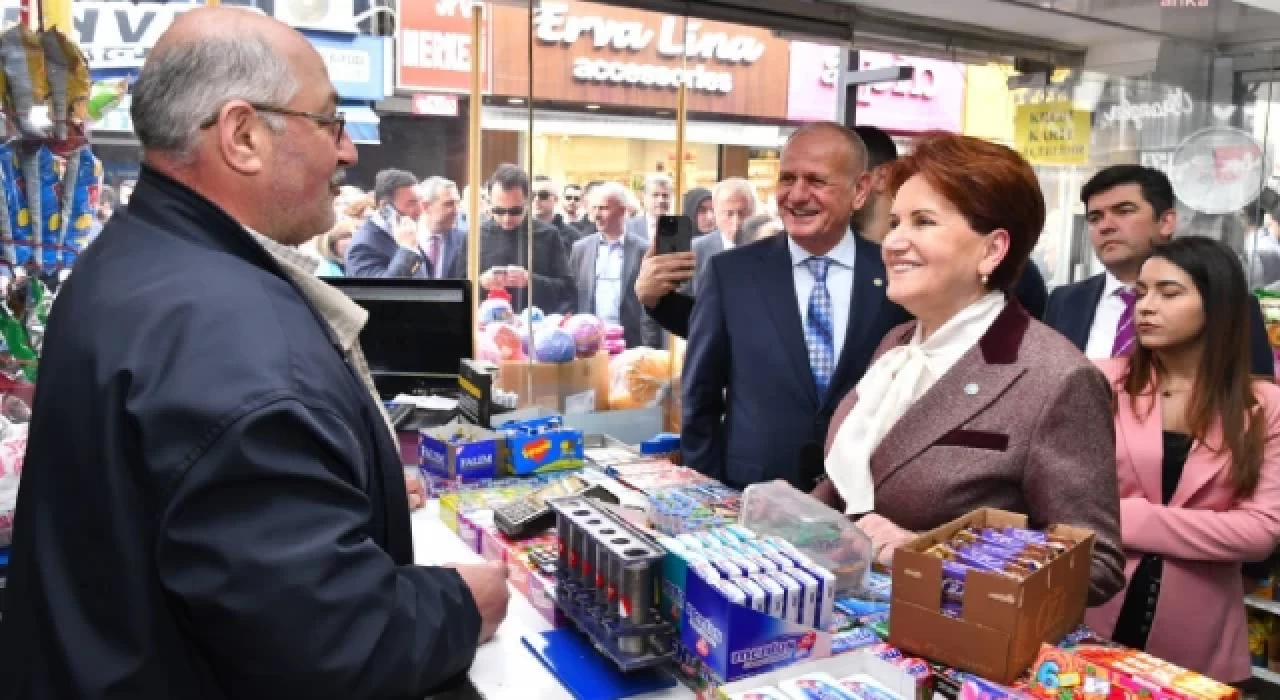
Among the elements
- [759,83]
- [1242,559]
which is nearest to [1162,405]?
[1242,559]

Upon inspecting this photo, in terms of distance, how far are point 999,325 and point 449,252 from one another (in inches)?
160

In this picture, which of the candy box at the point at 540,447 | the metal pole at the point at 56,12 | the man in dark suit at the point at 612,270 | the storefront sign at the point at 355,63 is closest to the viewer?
the candy box at the point at 540,447

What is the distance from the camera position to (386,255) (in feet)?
18.1

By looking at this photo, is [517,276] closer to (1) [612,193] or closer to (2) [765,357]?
(1) [612,193]

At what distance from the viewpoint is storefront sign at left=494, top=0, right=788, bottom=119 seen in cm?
511

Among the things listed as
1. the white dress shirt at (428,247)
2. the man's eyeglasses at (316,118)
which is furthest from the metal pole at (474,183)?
the man's eyeglasses at (316,118)

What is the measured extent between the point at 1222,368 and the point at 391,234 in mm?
4243

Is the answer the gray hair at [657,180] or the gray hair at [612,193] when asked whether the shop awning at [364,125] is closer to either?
the gray hair at [612,193]

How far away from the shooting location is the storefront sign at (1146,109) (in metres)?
A: 6.43

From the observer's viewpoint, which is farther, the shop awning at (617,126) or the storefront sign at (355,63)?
the shop awning at (617,126)

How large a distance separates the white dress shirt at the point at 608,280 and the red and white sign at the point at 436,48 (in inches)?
48.9

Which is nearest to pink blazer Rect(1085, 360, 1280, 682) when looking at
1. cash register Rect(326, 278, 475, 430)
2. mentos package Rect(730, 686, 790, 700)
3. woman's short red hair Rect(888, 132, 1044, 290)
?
woman's short red hair Rect(888, 132, 1044, 290)

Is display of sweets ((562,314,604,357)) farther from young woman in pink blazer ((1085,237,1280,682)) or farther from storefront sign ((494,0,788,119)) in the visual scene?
young woman in pink blazer ((1085,237,1280,682))

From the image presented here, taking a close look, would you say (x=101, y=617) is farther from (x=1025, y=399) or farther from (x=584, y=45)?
(x=584, y=45)
